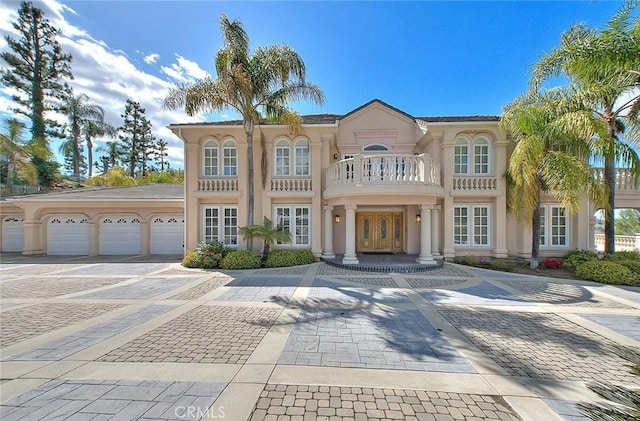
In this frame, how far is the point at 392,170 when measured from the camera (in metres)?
10.2

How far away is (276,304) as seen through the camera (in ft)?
21.2

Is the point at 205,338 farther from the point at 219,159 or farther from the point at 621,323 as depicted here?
the point at 219,159

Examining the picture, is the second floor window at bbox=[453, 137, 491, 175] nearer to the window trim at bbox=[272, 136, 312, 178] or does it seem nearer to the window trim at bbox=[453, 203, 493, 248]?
the window trim at bbox=[453, 203, 493, 248]

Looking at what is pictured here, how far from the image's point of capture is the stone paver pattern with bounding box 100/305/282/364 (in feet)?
13.3

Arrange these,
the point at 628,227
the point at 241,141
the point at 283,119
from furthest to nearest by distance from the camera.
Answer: the point at 628,227
the point at 241,141
the point at 283,119

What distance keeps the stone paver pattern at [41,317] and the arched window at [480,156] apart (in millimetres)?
15533

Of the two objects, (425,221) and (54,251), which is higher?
(425,221)

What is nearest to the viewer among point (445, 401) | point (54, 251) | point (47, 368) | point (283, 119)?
point (445, 401)

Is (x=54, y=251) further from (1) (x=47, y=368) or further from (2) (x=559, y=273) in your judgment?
(2) (x=559, y=273)

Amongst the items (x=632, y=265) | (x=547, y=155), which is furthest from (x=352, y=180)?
(x=632, y=265)

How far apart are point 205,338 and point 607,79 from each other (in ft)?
45.3

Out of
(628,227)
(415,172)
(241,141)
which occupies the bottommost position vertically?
(628,227)

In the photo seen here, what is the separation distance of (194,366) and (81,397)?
1321mm

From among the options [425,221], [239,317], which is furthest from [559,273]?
[239,317]
